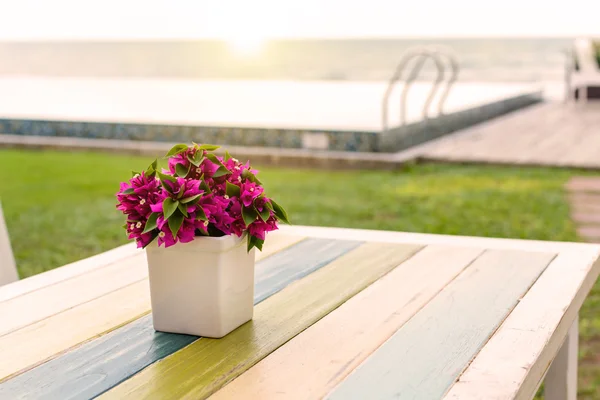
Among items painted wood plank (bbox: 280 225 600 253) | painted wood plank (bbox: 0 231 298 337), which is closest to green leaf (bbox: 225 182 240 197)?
painted wood plank (bbox: 0 231 298 337)

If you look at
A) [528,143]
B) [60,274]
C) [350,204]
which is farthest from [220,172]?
[528,143]

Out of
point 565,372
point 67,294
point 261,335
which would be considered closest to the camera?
point 261,335

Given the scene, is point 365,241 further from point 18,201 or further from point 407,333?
point 18,201

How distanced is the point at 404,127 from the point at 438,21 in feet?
83.1

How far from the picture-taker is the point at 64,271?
1.56 metres

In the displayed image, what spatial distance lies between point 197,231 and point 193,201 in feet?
0.17

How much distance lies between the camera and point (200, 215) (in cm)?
114

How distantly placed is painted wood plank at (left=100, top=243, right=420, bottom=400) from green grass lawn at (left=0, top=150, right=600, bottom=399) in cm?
138

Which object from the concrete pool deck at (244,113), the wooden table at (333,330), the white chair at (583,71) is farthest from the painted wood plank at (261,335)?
the white chair at (583,71)

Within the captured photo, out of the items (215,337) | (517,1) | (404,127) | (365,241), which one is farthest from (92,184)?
(517,1)

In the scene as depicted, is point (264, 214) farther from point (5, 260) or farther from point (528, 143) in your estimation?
point (528, 143)

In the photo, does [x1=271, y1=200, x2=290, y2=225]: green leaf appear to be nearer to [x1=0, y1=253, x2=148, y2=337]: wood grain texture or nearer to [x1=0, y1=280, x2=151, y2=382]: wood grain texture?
[x1=0, y1=280, x2=151, y2=382]: wood grain texture

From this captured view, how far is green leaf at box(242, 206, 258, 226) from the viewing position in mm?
1174

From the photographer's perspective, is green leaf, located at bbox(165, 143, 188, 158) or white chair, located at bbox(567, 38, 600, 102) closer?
green leaf, located at bbox(165, 143, 188, 158)
